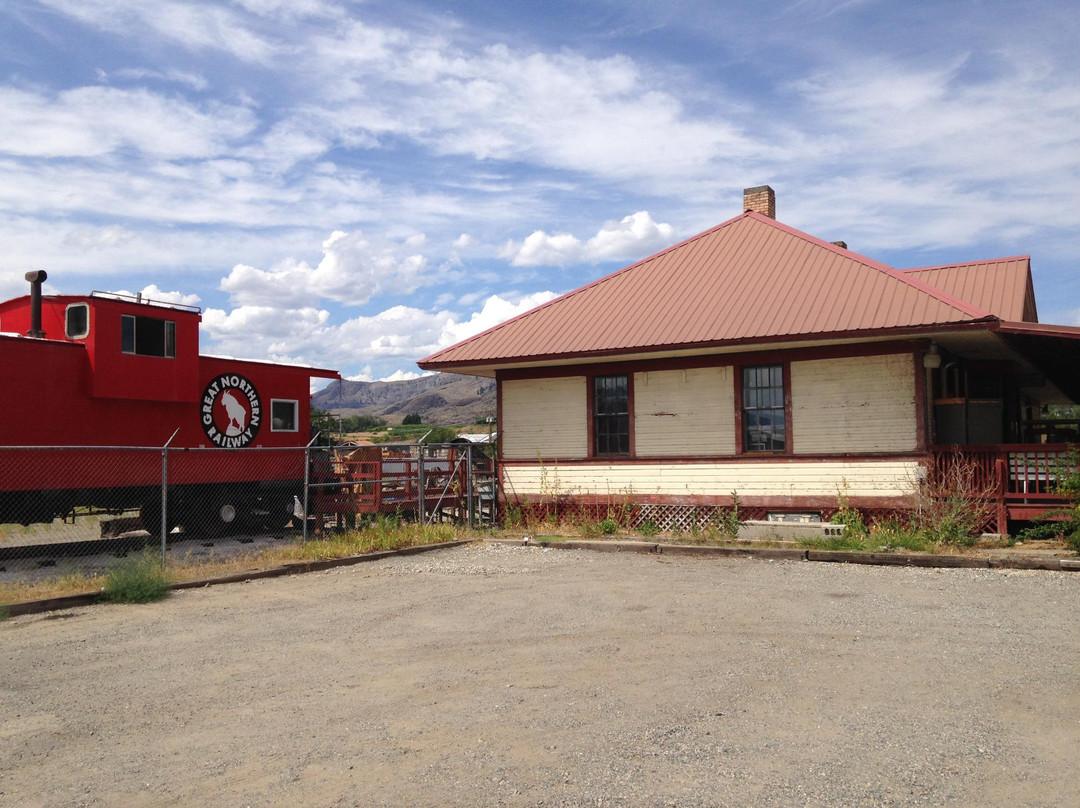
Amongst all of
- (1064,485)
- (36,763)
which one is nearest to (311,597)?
(36,763)

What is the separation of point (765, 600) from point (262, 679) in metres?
5.24

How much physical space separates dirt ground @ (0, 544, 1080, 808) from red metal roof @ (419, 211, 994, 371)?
5324 millimetres

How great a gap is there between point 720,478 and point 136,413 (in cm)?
1071

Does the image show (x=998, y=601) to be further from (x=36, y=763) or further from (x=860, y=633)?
(x=36, y=763)

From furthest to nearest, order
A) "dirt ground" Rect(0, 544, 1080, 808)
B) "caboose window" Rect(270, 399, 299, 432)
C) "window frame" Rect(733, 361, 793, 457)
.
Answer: "caboose window" Rect(270, 399, 299, 432)
"window frame" Rect(733, 361, 793, 457)
"dirt ground" Rect(0, 544, 1080, 808)

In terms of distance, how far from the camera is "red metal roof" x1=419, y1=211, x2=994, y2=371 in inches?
574

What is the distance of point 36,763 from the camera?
17.1 ft

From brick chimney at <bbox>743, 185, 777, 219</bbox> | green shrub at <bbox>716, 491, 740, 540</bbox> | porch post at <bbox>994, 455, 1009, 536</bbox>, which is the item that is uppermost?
brick chimney at <bbox>743, 185, 777, 219</bbox>

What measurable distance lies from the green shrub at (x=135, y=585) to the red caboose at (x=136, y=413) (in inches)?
117

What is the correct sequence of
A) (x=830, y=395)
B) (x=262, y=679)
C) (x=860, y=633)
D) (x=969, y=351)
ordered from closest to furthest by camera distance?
(x=262, y=679), (x=860, y=633), (x=830, y=395), (x=969, y=351)

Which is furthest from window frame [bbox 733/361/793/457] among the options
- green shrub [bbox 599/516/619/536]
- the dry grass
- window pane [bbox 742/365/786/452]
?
the dry grass

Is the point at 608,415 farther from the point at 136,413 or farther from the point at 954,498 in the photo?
the point at 136,413

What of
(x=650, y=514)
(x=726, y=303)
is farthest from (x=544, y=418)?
(x=726, y=303)

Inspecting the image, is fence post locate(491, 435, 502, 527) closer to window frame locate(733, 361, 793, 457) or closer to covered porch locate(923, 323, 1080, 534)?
window frame locate(733, 361, 793, 457)
